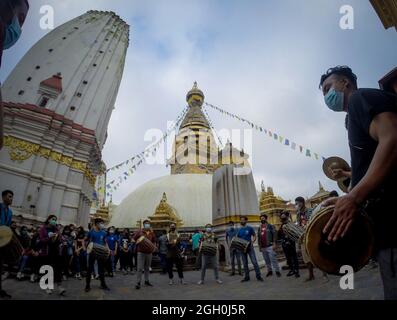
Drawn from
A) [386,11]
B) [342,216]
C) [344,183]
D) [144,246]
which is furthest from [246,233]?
[386,11]

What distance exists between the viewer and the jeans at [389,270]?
117 centimetres

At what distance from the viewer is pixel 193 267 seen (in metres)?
12.1

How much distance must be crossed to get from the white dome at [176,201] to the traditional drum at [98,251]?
15334mm

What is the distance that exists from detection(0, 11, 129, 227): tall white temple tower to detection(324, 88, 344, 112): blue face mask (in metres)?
15.8

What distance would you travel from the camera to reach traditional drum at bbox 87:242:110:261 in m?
5.97

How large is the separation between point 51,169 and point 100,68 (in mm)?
11261

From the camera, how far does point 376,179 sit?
1.13m

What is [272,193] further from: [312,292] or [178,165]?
[312,292]

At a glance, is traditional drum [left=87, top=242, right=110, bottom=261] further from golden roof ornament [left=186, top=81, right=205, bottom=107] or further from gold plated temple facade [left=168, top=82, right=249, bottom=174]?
golden roof ornament [left=186, top=81, right=205, bottom=107]

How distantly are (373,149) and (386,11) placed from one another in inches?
340

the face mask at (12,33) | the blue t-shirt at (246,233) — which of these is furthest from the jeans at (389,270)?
the blue t-shirt at (246,233)

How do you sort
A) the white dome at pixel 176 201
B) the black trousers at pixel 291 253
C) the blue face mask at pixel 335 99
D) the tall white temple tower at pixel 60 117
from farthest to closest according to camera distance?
1. the white dome at pixel 176 201
2. the tall white temple tower at pixel 60 117
3. the black trousers at pixel 291 253
4. the blue face mask at pixel 335 99

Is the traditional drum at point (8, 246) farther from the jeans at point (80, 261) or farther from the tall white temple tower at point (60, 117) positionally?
the tall white temple tower at point (60, 117)
